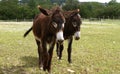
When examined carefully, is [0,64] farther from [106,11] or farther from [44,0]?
[44,0]

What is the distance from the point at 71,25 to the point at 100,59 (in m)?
2.58

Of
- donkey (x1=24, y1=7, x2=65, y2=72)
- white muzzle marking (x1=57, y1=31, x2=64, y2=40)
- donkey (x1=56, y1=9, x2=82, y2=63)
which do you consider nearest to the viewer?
white muzzle marking (x1=57, y1=31, x2=64, y2=40)

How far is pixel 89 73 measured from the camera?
971cm

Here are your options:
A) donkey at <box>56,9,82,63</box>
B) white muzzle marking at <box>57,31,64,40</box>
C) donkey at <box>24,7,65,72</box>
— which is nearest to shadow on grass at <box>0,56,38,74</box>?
donkey at <box>24,7,65,72</box>

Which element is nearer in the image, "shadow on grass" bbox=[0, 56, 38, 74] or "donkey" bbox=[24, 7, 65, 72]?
"donkey" bbox=[24, 7, 65, 72]

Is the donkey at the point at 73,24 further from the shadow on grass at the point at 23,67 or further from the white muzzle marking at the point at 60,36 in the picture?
the white muzzle marking at the point at 60,36

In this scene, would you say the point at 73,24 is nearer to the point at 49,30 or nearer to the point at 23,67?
the point at 23,67

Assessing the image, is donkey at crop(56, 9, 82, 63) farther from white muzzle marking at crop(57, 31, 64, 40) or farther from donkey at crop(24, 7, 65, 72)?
white muzzle marking at crop(57, 31, 64, 40)

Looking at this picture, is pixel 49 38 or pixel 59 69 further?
pixel 59 69

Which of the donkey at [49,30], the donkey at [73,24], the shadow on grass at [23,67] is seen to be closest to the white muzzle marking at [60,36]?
the donkey at [49,30]

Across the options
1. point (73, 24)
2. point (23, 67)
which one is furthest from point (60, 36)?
point (73, 24)

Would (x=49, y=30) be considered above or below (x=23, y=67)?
above

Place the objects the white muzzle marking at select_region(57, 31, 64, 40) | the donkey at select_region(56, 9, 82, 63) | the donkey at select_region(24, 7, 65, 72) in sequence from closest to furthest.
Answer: the white muzzle marking at select_region(57, 31, 64, 40)
the donkey at select_region(24, 7, 65, 72)
the donkey at select_region(56, 9, 82, 63)


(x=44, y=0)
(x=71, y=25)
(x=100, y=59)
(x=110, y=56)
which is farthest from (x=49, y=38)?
(x=44, y=0)
